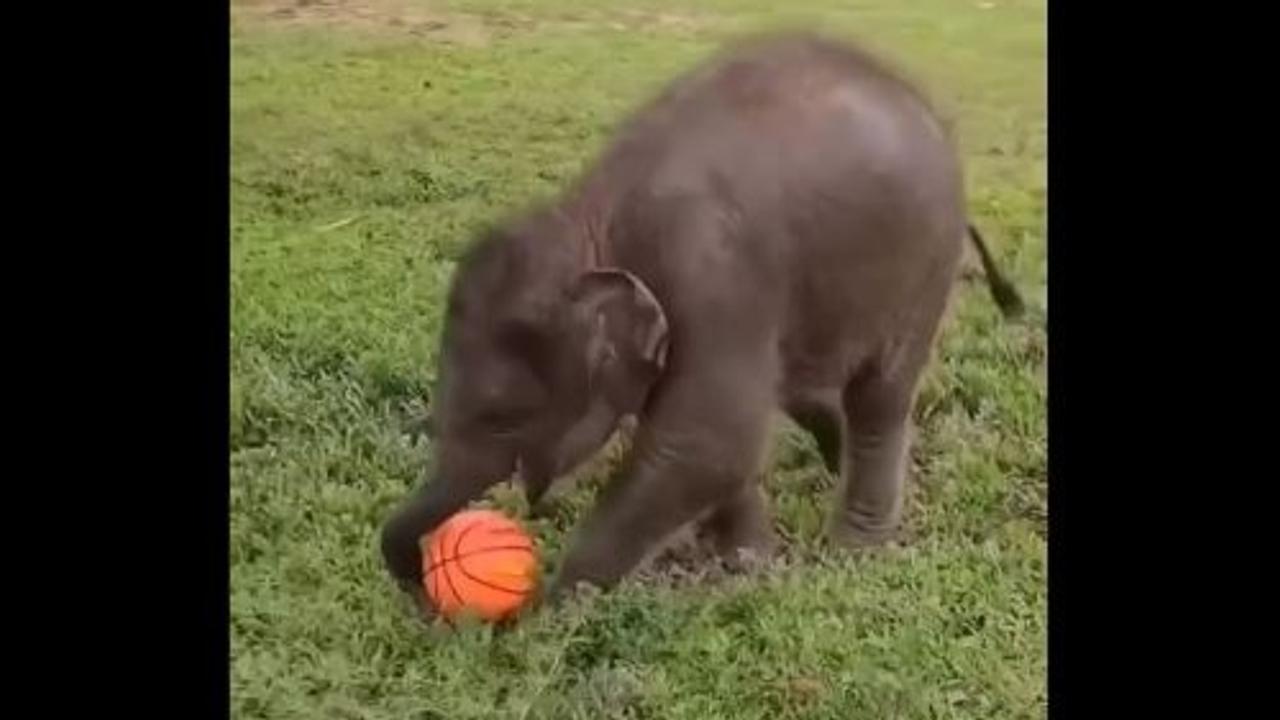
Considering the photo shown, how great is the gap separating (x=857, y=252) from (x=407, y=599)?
617 mm

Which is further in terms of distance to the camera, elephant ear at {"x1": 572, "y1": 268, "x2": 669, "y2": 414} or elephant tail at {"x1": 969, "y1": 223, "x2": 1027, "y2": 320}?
elephant tail at {"x1": 969, "y1": 223, "x2": 1027, "y2": 320}

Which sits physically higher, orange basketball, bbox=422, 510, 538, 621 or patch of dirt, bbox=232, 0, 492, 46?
patch of dirt, bbox=232, 0, 492, 46

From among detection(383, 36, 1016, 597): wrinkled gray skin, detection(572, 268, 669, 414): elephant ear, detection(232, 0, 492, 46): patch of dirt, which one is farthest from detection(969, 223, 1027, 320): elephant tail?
detection(232, 0, 492, 46): patch of dirt

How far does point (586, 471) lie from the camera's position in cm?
264

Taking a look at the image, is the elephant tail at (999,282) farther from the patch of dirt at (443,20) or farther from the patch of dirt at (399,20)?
the patch of dirt at (399,20)

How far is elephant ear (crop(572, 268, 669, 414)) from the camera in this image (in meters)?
2.54

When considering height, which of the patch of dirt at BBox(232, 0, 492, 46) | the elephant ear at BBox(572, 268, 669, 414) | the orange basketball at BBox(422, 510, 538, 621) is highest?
the patch of dirt at BBox(232, 0, 492, 46)

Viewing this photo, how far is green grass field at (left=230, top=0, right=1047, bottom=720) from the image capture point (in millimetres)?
2520

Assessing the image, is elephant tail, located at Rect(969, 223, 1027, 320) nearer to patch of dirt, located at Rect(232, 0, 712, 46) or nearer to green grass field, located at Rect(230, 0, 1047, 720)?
green grass field, located at Rect(230, 0, 1047, 720)

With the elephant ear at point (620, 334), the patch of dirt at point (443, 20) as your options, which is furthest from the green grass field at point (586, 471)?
the elephant ear at point (620, 334)

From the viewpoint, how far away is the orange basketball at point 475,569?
2553mm

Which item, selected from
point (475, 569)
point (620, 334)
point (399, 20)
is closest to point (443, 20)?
point (399, 20)
